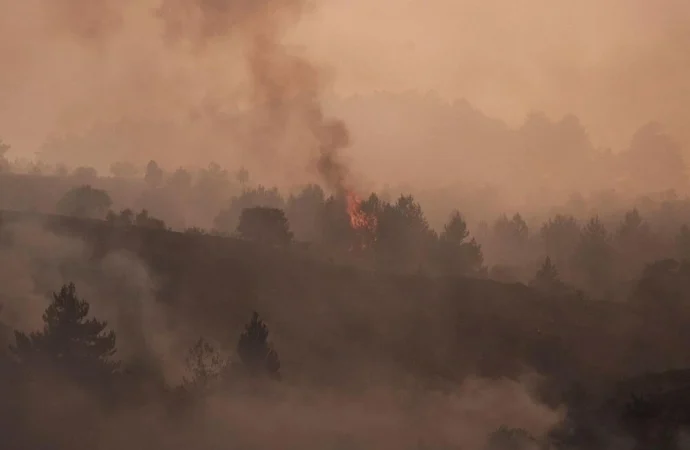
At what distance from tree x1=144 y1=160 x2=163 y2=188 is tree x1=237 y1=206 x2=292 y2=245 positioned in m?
8.28

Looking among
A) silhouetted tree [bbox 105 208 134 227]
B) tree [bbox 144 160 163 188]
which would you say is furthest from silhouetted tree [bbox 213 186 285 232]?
silhouetted tree [bbox 105 208 134 227]

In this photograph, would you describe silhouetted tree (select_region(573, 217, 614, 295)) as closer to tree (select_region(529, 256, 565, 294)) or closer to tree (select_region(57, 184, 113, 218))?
tree (select_region(529, 256, 565, 294))

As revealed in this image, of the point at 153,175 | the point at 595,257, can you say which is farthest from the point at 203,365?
the point at 595,257

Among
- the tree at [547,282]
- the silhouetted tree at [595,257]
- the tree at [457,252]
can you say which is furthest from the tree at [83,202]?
the silhouetted tree at [595,257]

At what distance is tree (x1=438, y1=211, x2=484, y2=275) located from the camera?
4547cm

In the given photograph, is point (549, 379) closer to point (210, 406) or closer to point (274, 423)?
point (274, 423)

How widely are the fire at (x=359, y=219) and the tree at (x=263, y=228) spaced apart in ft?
16.2

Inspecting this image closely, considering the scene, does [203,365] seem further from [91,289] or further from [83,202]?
[83,202]

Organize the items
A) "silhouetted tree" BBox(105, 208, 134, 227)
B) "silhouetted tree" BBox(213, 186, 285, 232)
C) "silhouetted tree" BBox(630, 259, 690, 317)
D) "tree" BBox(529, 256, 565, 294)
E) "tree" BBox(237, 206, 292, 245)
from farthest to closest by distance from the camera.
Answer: "silhouetted tree" BBox(213, 186, 285, 232)
"tree" BBox(237, 206, 292, 245)
"tree" BBox(529, 256, 565, 294)
"silhouetted tree" BBox(105, 208, 134, 227)
"silhouetted tree" BBox(630, 259, 690, 317)

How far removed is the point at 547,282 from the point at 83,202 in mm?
34649

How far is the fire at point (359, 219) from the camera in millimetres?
43706

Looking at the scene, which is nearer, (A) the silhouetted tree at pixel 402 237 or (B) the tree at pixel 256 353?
(B) the tree at pixel 256 353

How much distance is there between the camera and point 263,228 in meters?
42.4

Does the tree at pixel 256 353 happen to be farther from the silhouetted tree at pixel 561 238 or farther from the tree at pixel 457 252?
the silhouetted tree at pixel 561 238
